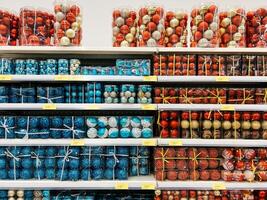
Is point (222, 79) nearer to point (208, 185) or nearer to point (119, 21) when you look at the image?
point (208, 185)

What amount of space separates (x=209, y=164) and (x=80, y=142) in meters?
1.15

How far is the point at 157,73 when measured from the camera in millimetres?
2990

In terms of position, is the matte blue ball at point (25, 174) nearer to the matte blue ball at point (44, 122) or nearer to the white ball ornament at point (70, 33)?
the matte blue ball at point (44, 122)

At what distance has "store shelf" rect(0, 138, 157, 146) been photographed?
2.93m

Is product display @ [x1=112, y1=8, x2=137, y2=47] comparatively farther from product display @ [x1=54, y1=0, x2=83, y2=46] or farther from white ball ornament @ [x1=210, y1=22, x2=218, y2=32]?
white ball ornament @ [x1=210, y1=22, x2=218, y2=32]

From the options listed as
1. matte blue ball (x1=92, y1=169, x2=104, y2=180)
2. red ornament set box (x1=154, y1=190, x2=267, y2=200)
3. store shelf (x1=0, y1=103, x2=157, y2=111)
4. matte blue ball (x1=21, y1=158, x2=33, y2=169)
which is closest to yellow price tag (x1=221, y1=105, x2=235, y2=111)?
store shelf (x1=0, y1=103, x2=157, y2=111)

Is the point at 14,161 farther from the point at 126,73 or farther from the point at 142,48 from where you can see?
the point at 142,48

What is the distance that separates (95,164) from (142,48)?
3.59 feet

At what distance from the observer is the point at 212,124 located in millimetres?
3020

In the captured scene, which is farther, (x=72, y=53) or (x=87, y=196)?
(x=72, y=53)

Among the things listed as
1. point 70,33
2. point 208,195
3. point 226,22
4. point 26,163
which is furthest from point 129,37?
point 208,195

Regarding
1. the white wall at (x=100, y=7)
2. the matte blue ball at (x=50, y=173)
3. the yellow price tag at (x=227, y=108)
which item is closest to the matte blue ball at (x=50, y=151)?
the matte blue ball at (x=50, y=173)

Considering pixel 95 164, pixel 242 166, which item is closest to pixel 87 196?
pixel 95 164

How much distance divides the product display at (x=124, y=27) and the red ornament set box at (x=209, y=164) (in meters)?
0.99
